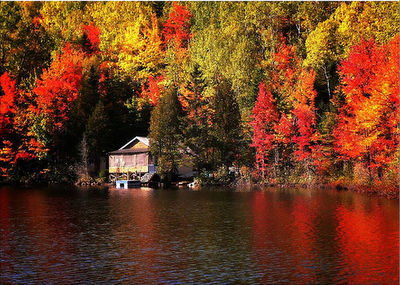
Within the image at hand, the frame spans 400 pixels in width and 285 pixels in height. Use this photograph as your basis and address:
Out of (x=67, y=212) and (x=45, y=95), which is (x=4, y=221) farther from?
(x=45, y=95)

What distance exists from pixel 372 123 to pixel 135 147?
35.8 m

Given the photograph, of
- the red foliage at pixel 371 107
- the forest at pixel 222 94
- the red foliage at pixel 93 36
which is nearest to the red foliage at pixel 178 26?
the forest at pixel 222 94

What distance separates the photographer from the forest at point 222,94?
49.3m

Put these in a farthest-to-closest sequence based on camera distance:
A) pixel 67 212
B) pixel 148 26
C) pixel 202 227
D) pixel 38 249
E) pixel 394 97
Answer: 1. pixel 148 26
2. pixel 394 97
3. pixel 67 212
4. pixel 202 227
5. pixel 38 249

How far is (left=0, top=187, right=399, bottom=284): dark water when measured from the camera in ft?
61.8

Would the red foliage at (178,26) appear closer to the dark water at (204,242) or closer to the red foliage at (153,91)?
the red foliage at (153,91)

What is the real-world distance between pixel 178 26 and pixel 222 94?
32646 millimetres

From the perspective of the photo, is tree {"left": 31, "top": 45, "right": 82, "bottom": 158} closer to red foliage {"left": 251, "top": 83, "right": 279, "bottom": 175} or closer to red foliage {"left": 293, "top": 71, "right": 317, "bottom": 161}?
red foliage {"left": 251, "top": 83, "right": 279, "bottom": 175}

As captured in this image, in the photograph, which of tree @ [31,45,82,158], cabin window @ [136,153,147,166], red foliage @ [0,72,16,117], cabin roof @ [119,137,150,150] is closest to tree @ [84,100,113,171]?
cabin roof @ [119,137,150,150]

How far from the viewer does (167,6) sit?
106m

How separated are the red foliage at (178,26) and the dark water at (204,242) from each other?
2044 inches

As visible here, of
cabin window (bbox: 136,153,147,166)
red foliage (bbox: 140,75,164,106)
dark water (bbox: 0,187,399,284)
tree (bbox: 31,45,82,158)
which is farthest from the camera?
red foliage (bbox: 140,75,164,106)

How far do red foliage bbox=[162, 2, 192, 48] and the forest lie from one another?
26 cm

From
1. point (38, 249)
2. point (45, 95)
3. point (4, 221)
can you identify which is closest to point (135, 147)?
point (45, 95)
